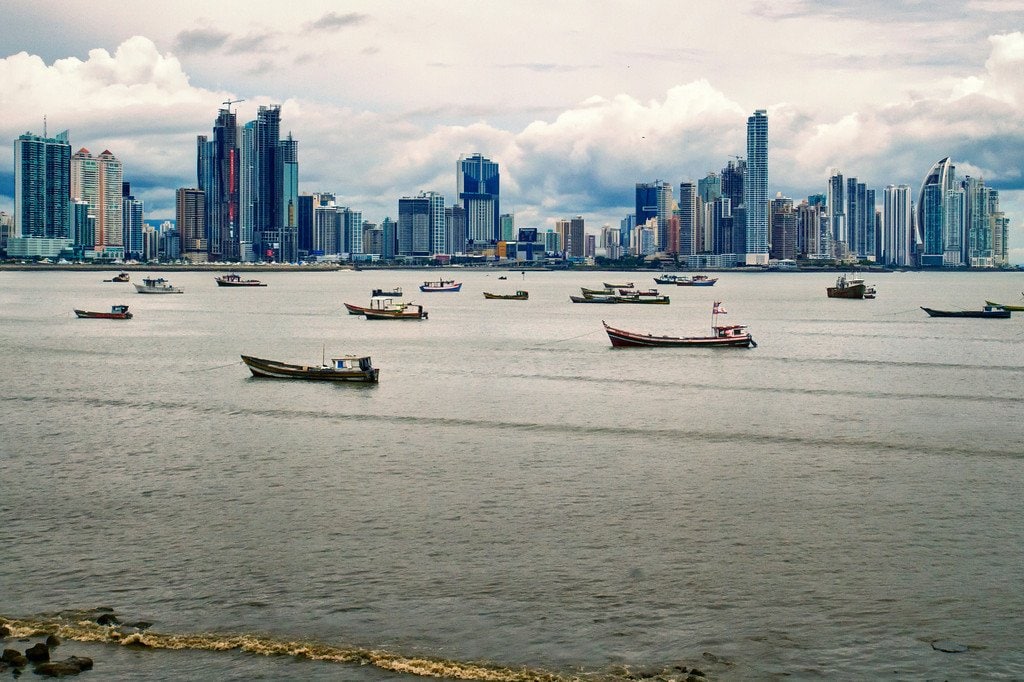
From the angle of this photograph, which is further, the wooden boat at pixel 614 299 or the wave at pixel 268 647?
the wooden boat at pixel 614 299

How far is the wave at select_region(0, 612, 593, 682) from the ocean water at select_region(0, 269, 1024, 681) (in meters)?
0.08

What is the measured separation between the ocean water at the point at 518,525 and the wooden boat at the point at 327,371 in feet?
4.14

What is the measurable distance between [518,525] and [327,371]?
39.0 m

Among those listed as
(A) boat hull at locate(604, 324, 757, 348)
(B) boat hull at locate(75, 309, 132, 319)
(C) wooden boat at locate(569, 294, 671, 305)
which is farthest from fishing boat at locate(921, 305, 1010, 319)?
(B) boat hull at locate(75, 309, 132, 319)

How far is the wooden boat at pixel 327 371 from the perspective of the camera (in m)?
71.9

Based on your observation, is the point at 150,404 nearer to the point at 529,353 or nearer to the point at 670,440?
the point at 670,440

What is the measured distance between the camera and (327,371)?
72500mm

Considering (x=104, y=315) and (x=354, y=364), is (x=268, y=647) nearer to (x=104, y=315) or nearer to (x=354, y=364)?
(x=354, y=364)

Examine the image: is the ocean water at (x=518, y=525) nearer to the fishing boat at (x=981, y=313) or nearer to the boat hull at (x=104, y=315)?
the boat hull at (x=104, y=315)

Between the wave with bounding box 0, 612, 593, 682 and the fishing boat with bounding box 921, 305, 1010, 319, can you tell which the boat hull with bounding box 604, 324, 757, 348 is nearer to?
the fishing boat with bounding box 921, 305, 1010, 319

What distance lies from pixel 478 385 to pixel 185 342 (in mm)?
44191

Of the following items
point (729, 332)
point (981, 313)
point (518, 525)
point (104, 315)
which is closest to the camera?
point (518, 525)

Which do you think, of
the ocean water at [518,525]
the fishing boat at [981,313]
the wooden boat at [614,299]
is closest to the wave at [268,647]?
the ocean water at [518,525]

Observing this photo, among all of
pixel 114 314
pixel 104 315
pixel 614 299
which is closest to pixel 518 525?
pixel 114 314
